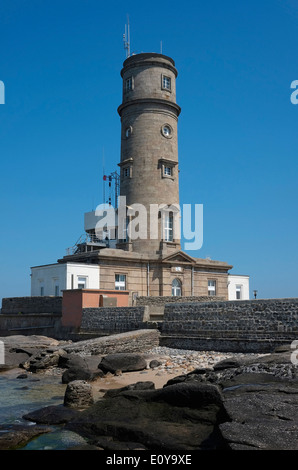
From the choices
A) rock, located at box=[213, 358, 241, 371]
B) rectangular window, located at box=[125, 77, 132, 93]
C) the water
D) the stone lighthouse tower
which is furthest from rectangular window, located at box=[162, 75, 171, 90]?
rock, located at box=[213, 358, 241, 371]

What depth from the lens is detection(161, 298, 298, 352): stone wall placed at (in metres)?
15.0

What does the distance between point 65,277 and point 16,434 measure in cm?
1634

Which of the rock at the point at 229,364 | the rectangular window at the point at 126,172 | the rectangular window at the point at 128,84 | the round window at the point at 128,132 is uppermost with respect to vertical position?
the rectangular window at the point at 128,84

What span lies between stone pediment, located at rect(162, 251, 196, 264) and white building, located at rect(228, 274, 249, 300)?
15.8ft

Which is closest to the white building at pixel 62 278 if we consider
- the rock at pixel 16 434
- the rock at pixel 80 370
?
the rock at pixel 80 370

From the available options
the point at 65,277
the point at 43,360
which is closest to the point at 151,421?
the point at 43,360

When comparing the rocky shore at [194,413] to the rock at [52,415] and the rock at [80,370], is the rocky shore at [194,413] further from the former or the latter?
the rock at [80,370]

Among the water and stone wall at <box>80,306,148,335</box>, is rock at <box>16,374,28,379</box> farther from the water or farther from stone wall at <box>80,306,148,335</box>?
stone wall at <box>80,306,148,335</box>

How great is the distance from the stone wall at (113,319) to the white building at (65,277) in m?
3.15

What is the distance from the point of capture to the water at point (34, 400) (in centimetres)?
806

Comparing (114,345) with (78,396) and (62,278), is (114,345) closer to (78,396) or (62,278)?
(78,396)

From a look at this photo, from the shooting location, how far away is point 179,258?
27.5 metres
